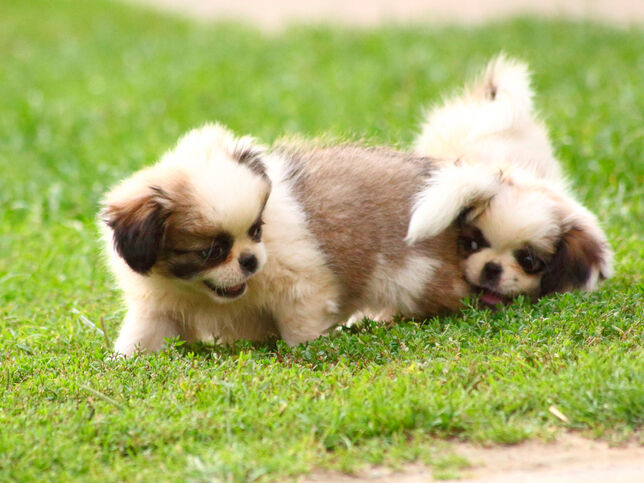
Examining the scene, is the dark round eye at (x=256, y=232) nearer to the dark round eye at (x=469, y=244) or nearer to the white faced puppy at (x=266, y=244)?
A: the white faced puppy at (x=266, y=244)

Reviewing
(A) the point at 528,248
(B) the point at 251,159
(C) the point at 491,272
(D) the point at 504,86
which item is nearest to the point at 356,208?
(B) the point at 251,159

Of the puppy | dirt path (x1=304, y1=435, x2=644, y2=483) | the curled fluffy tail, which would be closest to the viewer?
dirt path (x1=304, y1=435, x2=644, y2=483)

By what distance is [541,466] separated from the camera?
3170 millimetres

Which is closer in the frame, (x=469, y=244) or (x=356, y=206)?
(x=356, y=206)

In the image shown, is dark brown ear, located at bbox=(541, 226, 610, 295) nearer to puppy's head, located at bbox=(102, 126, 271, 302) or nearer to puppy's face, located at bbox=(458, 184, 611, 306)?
puppy's face, located at bbox=(458, 184, 611, 306)

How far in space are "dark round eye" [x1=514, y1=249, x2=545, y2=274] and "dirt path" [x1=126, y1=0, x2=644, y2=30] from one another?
24.6ft

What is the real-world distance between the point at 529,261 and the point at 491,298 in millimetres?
265

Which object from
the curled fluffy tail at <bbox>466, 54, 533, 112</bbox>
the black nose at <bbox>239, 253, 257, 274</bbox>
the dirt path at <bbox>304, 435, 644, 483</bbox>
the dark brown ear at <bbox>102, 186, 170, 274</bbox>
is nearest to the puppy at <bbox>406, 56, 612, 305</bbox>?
the curled fluffy tail at <bbox>466, 54, 533, 112</bbox>

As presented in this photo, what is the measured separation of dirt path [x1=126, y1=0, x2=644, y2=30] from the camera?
39.8 feet

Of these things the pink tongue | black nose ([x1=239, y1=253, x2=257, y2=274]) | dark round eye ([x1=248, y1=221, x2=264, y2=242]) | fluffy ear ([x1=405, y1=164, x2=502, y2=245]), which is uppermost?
fluffy ear ([x1=405, y1=164, x2=502, y2=245])

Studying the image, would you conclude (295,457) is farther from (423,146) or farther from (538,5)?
(538,5)

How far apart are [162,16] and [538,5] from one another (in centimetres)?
521

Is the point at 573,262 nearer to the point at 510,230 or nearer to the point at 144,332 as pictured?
the point at 510,230

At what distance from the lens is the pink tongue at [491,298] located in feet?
16.1
